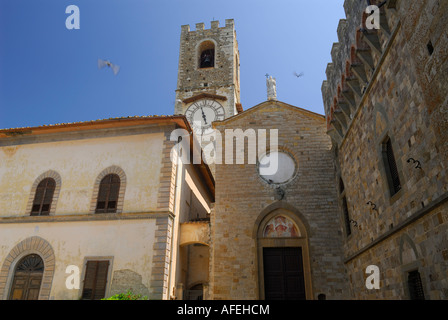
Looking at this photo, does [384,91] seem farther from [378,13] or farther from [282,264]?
[282,264]

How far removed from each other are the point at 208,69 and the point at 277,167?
18.5 m

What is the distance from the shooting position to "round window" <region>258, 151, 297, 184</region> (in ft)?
46.4

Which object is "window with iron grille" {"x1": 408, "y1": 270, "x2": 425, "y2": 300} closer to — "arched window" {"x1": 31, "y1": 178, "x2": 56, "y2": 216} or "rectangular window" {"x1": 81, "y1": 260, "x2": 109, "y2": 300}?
"rectangular window" {"x1": 81, "y1": 260, "x2": 109, "y2": 300}

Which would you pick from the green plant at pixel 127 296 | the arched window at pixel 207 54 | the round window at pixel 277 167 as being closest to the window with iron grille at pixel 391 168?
the round window at pixel 277 167

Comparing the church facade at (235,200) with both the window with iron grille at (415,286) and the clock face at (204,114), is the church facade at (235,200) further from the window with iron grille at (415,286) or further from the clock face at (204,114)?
the clock face at (204,114)

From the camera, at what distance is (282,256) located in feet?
42.7

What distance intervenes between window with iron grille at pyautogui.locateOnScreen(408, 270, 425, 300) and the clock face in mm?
20681

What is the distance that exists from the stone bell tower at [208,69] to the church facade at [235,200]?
39.9 feet

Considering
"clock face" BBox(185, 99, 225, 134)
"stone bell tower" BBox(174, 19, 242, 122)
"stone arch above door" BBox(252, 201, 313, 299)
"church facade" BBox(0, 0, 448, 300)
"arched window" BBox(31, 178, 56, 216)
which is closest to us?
"church facade" BBox(0, 0, 448, 300)

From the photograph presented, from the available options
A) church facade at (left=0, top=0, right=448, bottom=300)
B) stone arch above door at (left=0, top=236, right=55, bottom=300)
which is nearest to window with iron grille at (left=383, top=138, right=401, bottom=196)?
church facade at (left=0, top=0, right=448, bottom=300)

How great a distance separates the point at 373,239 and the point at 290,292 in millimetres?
4274

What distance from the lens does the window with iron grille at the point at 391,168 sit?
27.0ft

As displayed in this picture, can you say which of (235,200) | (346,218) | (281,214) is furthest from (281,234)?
→ (346,218)

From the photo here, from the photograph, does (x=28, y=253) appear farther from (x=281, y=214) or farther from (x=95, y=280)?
(x=281, y=214)
